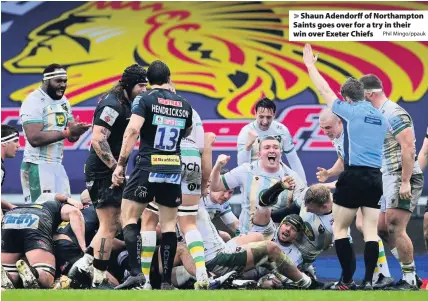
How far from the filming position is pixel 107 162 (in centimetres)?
1073

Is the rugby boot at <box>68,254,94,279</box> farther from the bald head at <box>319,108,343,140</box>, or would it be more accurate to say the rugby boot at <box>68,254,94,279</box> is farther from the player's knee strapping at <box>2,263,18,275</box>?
the bald head at <box>319,108,343,140</box>

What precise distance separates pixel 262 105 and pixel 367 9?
5.12 meters

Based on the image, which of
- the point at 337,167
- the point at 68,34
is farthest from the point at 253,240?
the point at 68,34

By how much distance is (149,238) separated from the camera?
34.4 ft

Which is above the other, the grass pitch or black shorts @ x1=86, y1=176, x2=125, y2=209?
black shorts @ x1=86, y1=176, x2=125, y2=209

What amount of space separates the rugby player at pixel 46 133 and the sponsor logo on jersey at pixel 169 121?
2012mm

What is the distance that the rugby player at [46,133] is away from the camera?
12.1 meters

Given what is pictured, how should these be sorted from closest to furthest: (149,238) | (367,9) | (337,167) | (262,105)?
1. (149,238)
2. (337,167)
3. (262,105)
4. (367,9)

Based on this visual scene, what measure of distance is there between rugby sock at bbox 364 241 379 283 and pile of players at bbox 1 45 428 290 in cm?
1

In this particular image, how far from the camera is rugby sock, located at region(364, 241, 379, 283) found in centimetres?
1048

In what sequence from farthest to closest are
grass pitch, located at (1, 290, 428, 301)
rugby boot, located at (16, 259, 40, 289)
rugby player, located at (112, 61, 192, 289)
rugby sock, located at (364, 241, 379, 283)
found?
rugby boot, located at (16, 259, 40, 289)
rugby sock, located at (364, 241, 379, 283)
rugby player, located at (112, 61, 192, 289)
grass pitch, located at (1, 290, 428, 301)

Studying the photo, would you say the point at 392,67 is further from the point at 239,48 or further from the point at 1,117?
the point at 1,117

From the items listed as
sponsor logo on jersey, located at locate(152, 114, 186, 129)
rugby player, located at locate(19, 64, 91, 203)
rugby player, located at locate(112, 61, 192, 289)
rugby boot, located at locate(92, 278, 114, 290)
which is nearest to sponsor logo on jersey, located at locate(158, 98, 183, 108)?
rugby player, located at locate(112, 61, 192, 289)

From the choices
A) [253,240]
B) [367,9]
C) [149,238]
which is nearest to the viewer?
[149,238]
